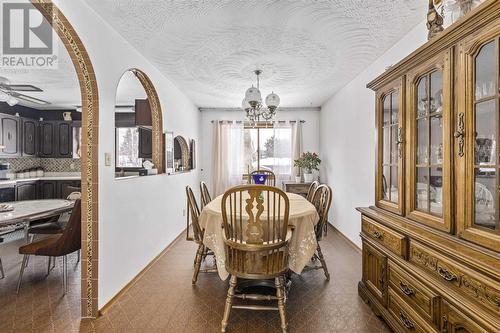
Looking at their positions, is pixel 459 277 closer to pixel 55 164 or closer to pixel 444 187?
pixel 444 187

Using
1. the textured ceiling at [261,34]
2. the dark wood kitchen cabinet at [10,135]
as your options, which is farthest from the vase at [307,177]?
the dark wood kitchen cabinet at [10,135]

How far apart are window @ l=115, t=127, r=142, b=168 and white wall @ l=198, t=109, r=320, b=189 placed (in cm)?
157

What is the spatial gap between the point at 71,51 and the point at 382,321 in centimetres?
322

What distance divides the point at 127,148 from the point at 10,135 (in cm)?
213

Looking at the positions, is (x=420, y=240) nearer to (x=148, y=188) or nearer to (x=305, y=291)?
(x=305, y=291)

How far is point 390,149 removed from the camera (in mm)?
2209

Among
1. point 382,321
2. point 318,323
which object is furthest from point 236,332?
point 382,321

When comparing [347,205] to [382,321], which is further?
[347,205]

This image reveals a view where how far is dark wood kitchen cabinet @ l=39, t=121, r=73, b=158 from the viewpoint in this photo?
6105 millimetres

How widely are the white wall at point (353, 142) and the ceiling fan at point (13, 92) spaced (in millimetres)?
4978

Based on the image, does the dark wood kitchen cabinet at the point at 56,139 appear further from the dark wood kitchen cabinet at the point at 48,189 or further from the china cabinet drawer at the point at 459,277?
the china cabinet drawer at the point at 459,277

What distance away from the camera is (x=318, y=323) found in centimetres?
216

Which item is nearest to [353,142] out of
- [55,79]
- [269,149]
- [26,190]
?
[269,149]

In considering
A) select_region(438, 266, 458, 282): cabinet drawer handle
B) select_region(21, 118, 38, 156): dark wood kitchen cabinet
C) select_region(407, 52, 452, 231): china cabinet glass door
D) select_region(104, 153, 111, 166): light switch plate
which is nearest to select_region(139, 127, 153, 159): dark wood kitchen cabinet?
select_region(104, 153, 111, 166): light switch plate
